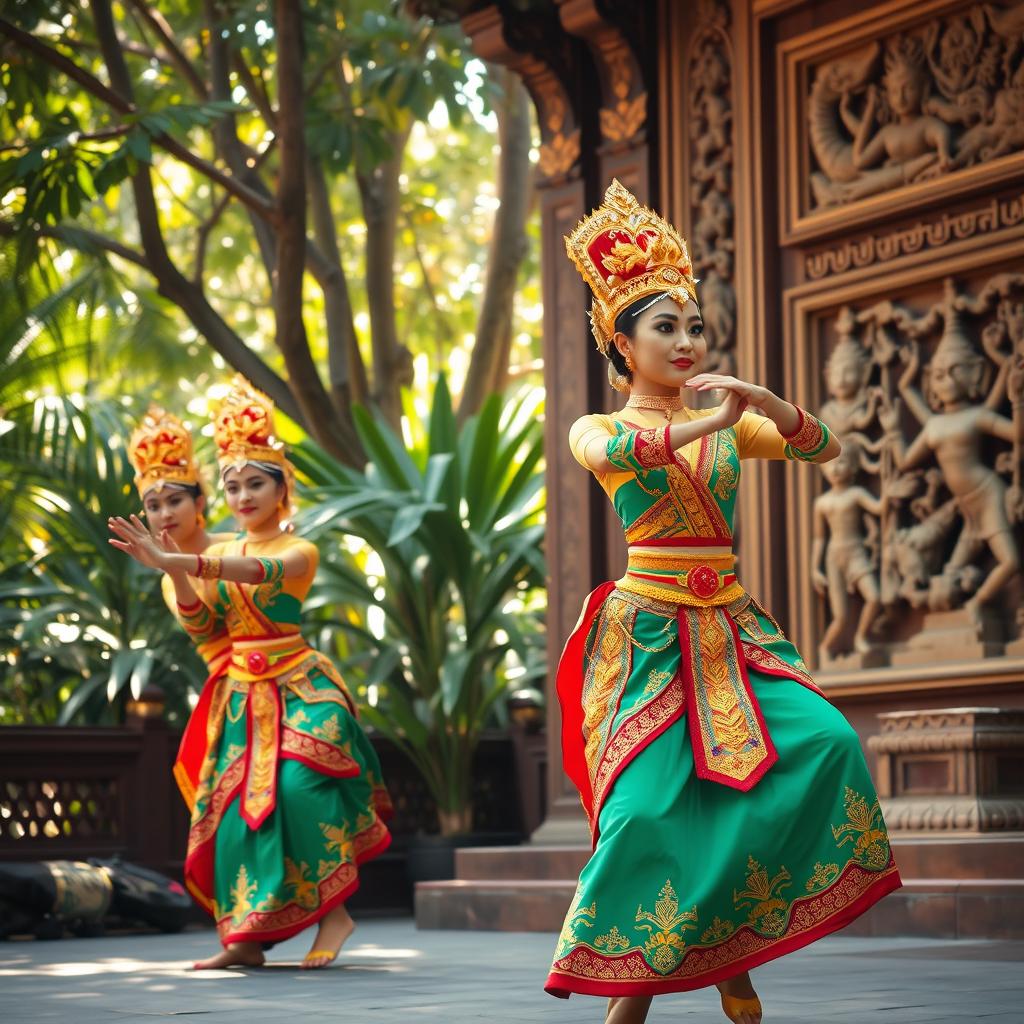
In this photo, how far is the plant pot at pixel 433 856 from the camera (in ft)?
35.3

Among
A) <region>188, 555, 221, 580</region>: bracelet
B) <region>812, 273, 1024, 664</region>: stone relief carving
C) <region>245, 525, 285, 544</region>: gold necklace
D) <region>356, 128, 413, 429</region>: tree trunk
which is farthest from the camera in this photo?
<region>356, 128, 413, 429</region>: tree trunk

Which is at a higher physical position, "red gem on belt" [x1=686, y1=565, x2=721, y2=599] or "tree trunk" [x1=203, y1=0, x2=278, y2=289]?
"tree trunk" [x1=203, y1=0, x2=278, y2=289]

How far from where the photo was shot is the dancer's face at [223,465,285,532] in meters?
7.06

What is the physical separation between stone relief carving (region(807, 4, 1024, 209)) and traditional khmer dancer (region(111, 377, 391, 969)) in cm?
281

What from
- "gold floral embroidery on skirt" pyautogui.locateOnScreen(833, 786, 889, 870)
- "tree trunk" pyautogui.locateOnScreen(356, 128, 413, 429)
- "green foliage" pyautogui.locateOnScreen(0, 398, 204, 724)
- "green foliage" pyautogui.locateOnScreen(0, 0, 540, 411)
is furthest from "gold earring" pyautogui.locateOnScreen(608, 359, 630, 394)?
"tree trunk" pyautogui.locateOnScreen(356, 128, 413, 429)

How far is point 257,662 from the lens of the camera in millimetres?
7113

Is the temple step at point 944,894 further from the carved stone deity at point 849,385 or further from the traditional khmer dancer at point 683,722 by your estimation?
the traditional khmer dancer at point 683,722

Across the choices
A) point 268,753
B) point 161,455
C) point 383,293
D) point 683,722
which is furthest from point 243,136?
point 683,722

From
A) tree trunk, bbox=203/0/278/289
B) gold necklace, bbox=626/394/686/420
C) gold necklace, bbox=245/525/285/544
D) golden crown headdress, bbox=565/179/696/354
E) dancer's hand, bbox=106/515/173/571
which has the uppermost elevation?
tree trunk, bbox=203/0/278/289

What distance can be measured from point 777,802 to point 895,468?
13.0ft

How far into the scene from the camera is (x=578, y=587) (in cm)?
929

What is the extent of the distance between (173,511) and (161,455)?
8.9 inches

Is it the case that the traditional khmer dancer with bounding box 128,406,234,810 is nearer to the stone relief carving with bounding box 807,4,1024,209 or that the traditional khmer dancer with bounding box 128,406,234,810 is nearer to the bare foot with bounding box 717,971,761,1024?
the stone relief carving with bounding box 807,4,1024,209

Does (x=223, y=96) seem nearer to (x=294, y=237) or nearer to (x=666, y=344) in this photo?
(x=294, y=237)
